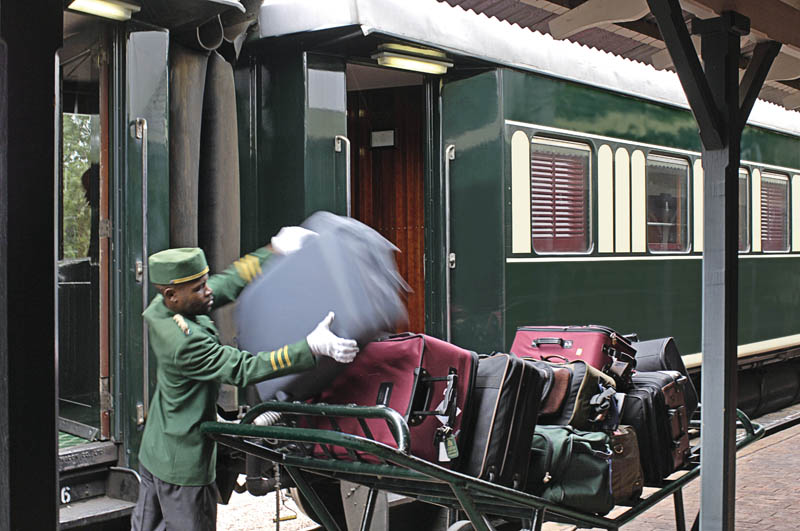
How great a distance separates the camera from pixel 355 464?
3.36m

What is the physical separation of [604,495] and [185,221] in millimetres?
2649

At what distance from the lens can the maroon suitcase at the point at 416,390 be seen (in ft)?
11.5

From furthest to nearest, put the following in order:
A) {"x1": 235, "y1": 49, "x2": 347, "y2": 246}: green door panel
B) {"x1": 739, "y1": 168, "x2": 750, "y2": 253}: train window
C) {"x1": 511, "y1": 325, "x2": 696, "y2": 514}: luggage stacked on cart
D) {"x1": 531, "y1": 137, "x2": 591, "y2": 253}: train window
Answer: {"x1": 739, "y1": 168, "x2": 750, "y2": 253}: train window
{"x1": 531, "y1": 137, "x2": 591, "y2": 253}: train window
{"x1": 235, "y1": 49, "x2": 347, "y2": 246}: green door panel
{"x1": 511, "y1": 325, "x2": 696, "y2": 514}: luggage stacked on cart

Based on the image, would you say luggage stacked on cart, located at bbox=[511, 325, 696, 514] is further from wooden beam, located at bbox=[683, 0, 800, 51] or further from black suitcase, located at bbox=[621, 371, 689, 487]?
wooden beam, located at bbox=[683, 0, 800, 51]

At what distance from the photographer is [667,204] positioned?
8.38 meters

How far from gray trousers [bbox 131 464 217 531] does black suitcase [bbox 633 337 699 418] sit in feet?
7.93

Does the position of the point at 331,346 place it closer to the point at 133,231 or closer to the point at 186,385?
the point at 186,385

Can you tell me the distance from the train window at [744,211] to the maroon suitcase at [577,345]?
5578 mm

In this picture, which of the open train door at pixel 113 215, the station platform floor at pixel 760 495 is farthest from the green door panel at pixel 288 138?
the station platform floor at pixel 760 495

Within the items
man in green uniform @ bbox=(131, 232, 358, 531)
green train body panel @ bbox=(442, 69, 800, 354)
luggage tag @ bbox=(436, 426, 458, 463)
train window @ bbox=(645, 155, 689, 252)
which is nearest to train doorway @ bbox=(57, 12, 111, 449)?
man in green uniform @ bbox=(131, 232, 358, 531)

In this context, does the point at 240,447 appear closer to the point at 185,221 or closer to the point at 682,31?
the point at 185,221

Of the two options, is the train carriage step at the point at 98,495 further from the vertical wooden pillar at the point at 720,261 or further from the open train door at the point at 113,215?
the vertical wooden pillar at the point at 720,261

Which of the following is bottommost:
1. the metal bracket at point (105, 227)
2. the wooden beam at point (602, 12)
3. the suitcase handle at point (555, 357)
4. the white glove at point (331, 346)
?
the suitcase handle at point (555, 357)

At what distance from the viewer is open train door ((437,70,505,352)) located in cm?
643
